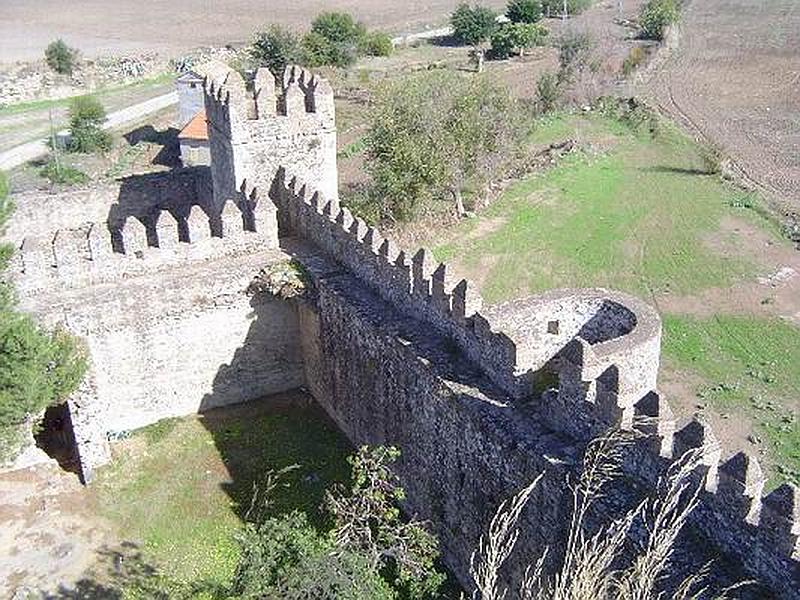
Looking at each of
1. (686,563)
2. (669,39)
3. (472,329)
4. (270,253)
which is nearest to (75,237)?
(270,253)

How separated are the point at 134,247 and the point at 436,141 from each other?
12728 millimetres

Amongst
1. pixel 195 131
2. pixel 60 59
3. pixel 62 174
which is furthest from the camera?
pixel 60 59

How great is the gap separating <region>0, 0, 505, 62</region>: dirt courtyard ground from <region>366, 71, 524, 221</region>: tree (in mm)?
44835

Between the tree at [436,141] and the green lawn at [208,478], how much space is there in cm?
1054

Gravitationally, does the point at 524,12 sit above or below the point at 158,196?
above

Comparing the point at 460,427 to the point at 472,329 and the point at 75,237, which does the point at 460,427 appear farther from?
the point at 75,237

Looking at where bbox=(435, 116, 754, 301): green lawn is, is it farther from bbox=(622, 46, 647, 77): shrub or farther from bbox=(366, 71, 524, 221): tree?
bbox=(622, 46, 647, 77): shrub

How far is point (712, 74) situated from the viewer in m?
53.4

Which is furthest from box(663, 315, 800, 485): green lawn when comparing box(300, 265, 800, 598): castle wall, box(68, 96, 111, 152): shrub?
box(68, 96, 111, 152): shrub

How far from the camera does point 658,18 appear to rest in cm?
6362

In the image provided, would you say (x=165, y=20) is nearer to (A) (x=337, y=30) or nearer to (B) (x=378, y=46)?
(B) (x=378, y=46)

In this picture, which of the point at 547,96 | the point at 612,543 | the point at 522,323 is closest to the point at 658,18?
the point at 547,96

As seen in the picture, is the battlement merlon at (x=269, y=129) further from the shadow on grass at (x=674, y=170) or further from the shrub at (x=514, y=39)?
the shrub at (x=514, y=39)

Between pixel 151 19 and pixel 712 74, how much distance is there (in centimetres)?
5024
